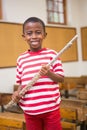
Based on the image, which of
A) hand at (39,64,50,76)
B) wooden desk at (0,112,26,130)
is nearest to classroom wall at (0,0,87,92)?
wooden desk at (0,112,26,130)

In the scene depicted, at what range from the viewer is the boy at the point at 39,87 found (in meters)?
1.38

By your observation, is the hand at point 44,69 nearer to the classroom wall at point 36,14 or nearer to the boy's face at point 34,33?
the boy's face at point 34,33

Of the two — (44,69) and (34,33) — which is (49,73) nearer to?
(44,69)

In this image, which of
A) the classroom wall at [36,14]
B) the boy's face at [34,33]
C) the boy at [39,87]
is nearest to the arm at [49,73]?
the boy at [39,87]

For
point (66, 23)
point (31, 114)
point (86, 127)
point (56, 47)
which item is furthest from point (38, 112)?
point (66, 23)

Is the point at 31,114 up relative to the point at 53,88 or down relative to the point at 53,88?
down

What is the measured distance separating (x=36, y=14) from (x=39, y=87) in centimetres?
372

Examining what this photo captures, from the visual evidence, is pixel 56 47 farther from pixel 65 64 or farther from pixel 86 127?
pixel 86 127

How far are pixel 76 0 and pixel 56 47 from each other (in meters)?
1.45

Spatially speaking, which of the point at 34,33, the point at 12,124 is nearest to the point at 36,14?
the point at 12,124

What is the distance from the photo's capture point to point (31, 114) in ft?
4.61

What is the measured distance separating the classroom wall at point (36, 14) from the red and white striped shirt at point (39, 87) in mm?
2894

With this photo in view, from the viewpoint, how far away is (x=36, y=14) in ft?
16.1

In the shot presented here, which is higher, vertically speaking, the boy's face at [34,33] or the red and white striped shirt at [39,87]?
the boy's face at [34,33]
